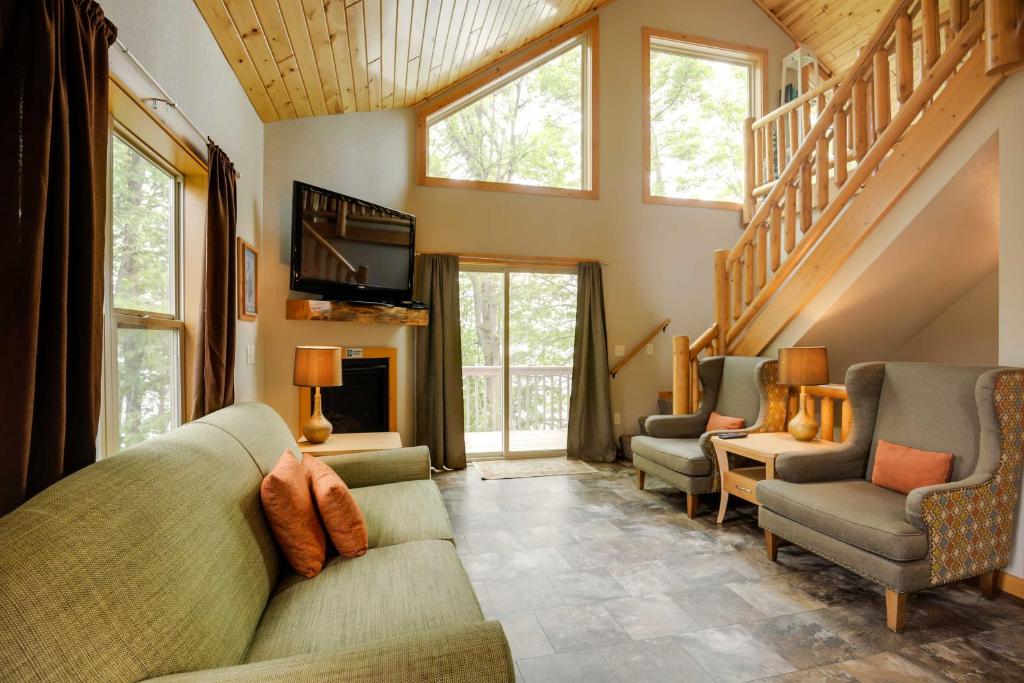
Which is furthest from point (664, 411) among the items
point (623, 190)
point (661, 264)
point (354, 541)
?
point (354, 541)

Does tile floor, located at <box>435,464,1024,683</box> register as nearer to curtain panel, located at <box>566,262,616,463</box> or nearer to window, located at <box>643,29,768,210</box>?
curtain panel, located at <box>566,262,616,463</box>

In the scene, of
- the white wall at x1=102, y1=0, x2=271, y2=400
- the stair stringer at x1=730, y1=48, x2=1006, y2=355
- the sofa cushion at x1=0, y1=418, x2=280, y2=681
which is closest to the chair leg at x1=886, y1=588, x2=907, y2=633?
the stair stringer at x1=730, y1=48, x2=1006, y2=355

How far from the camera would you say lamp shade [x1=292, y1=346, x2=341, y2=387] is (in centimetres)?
319

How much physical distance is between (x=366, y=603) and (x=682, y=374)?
352 centimetres

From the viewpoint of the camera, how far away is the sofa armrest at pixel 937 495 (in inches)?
84.1

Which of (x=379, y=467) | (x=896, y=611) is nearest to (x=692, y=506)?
(x=896, y=611)

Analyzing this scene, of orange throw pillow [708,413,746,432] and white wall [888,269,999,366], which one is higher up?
white wall [888,269,999,366]

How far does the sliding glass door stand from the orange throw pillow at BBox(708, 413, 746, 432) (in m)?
1.77

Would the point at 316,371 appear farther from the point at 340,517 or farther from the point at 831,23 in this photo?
the point at 831,23

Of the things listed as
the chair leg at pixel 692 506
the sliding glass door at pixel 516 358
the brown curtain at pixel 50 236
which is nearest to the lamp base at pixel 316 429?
the brown curtain at pixel 50 236

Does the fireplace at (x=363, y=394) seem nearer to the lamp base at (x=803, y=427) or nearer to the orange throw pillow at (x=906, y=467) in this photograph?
the lamp base at (x=803, y=427)

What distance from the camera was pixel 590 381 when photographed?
5.31 metres

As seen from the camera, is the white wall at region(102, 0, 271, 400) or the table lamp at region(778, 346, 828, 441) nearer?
the white wall at region(102, 0, 271, 400)

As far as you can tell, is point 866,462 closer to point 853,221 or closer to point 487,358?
point 853,221
